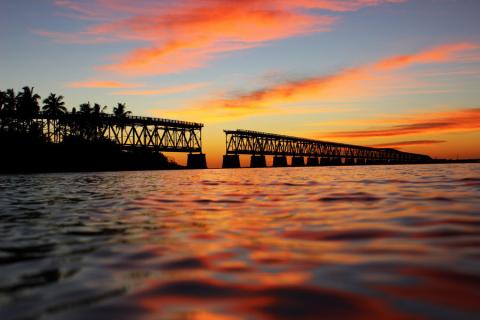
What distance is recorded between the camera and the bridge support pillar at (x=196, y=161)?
105 meters

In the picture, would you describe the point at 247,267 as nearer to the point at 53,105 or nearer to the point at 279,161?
the point at 53,105

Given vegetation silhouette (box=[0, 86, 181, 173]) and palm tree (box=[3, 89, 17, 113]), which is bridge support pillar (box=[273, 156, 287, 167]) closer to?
vegetation silhouette (box=[0, 86, 181, 173])

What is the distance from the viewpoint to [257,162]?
128250 mm

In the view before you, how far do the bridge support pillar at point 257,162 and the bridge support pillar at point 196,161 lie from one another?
24540 mm

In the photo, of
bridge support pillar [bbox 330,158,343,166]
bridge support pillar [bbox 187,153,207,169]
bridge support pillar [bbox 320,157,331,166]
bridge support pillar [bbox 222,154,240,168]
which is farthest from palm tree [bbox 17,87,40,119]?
bridge support pillar [bbox 330,158,343,166]

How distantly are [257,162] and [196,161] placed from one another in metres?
28.2

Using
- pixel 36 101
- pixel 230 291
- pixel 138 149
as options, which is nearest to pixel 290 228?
pixel 230 291

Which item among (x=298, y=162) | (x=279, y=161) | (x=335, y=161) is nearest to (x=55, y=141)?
(x=279, y=161)

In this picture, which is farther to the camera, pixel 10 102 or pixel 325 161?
pixel 325 161

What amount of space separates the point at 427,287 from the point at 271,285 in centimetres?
113

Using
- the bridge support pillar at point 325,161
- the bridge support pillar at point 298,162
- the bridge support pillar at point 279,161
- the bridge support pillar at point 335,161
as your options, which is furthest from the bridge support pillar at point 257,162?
the bridge support pillar at point 335,161

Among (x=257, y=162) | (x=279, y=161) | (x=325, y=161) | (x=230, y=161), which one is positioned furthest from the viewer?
(x=325, y=161)

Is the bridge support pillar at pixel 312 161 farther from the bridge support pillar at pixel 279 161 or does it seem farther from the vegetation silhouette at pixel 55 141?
the vegetation silhouette at pixel 55 141

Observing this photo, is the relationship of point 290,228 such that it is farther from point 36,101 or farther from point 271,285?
point 36,101
